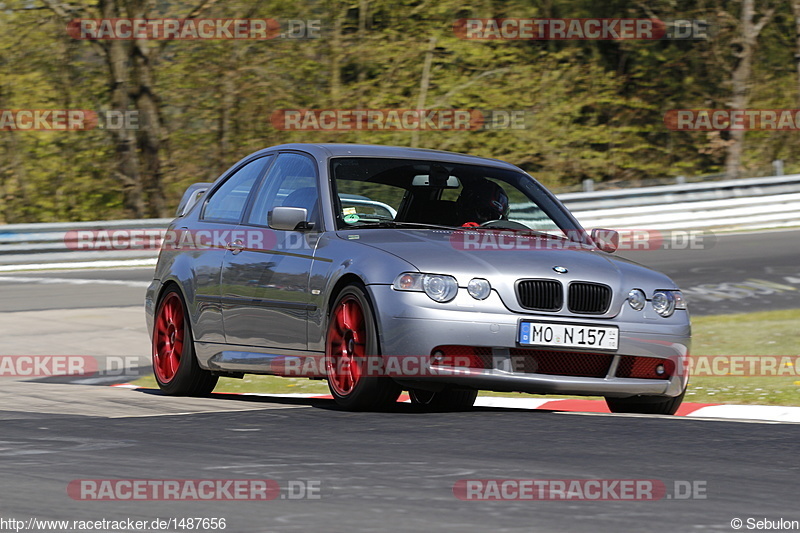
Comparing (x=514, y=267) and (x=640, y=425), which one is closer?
(x=640, y=425)

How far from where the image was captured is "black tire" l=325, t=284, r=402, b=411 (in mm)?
6852

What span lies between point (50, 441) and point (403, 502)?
2.22m

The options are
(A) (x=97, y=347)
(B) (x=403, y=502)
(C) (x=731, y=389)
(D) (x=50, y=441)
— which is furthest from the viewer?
(A) (x=97, y=347)

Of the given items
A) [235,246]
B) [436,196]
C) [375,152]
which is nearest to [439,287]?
[436,196]

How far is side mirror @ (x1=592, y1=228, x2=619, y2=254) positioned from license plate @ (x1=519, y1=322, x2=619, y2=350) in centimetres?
124

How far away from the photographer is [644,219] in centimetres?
2339

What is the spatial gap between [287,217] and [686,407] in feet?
9.32

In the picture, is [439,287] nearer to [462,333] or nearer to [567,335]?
[462,333]

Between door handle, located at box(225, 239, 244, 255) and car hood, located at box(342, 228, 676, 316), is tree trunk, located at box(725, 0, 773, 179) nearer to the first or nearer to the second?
door handle, located at box(225, 239, 244, 255)

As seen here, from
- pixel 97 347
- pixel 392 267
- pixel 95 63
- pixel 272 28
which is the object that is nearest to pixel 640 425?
pixel 392 267

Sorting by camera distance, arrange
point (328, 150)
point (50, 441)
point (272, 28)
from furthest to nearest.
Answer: point (272, 28) → point (328, 150) → point (50, 441)

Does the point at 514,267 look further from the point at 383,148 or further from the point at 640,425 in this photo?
Result: the point at 383,148

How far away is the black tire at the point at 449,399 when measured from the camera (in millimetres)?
7866

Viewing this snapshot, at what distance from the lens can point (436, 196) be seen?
8219mm
